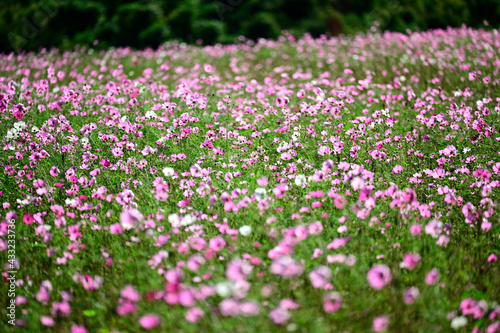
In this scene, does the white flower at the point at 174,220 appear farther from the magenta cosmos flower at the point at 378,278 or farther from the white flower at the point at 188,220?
the magenta cosmos flower at the point at 378,278

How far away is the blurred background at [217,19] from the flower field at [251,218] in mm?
6198

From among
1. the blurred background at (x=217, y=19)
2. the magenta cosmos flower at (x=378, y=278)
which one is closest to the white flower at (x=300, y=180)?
the magenta cosmos flower at (x=378, y=278)

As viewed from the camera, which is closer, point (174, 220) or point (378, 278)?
point (378, 278)

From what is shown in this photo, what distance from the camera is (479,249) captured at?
220 cm

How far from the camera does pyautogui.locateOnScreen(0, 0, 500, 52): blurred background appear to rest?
10320 millimetres

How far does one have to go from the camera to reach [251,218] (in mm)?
2195

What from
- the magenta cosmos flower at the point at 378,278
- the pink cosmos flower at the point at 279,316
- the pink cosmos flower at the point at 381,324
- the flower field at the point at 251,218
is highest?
the flower field at the point at 251,218

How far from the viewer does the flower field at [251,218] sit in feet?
5.32

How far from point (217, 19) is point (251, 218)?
31.5ft

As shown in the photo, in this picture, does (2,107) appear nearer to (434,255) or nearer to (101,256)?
(101,256)

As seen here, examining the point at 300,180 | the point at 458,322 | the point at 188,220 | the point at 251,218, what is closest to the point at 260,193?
the point at 251,218

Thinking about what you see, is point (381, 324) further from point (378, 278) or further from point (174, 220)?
point (174, 220)

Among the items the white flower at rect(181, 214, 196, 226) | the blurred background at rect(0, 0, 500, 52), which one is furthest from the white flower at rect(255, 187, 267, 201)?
the blurred background at rect(0, 0, 500, 52)

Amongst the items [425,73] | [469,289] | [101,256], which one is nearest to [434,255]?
[469,289]
